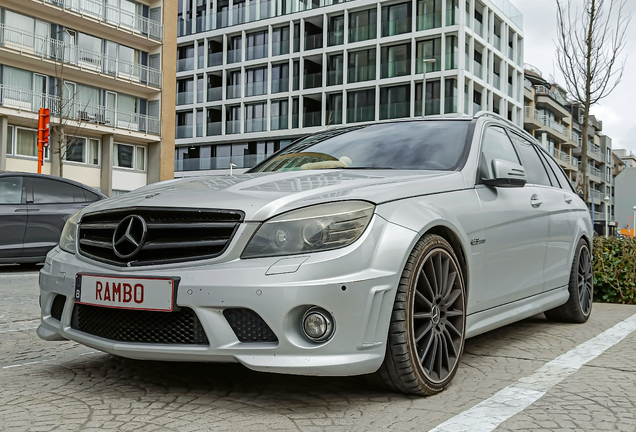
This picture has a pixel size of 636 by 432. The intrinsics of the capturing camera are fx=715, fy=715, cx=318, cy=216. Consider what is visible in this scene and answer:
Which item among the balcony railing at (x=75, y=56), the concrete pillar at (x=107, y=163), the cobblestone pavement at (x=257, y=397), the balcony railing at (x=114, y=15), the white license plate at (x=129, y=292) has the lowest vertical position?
the cobblestone pavement at (x=257, y=397)

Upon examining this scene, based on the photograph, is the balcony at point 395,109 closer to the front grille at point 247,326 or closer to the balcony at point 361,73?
the balcony at point 361,73

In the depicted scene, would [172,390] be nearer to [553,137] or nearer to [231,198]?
[231,198]

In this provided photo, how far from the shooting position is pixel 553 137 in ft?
228

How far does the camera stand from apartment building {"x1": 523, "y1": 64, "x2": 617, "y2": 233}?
2498 inches

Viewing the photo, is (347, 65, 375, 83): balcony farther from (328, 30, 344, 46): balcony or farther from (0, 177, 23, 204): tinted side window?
(0, 177, 23, 204): tinted side window

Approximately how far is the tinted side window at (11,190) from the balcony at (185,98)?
146 feet

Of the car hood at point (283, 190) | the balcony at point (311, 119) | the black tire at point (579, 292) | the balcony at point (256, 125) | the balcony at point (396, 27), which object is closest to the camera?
the car hood at point (283, 190)

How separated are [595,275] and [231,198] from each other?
20.3ft

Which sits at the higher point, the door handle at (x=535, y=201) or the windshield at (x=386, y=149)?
the windshield at (x=386, y=149)

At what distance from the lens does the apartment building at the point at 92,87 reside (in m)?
31.1

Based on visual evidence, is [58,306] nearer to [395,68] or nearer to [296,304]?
[296,304]

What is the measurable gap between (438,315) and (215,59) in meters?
51.5

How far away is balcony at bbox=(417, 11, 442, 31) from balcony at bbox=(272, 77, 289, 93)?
33.4ft

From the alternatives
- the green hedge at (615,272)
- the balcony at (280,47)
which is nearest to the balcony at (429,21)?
the balcony at (280,47)
